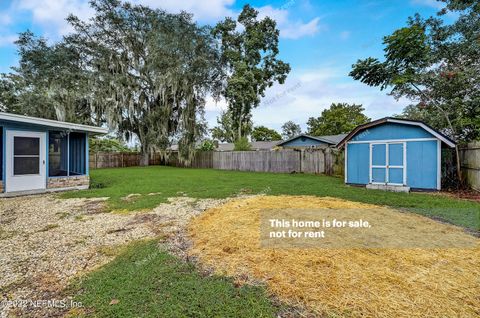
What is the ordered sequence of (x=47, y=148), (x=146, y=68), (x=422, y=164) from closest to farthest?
(x=422, y=164) < (x=47, y=148) < (x=146, y=68)

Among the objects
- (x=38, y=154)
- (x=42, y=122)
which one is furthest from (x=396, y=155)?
(x=38, y=154)

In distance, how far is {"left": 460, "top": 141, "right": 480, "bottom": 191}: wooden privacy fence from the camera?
6.54 m

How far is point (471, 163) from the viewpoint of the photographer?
22.4ft

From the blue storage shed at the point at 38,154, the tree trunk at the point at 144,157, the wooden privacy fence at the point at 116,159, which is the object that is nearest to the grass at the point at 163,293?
the blue storage shed at the point at 38,154

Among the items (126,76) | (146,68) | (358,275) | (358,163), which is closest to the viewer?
(358,275)

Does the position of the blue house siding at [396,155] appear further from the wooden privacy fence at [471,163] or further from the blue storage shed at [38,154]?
the blue storage shed at [38,154]

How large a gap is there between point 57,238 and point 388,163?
8480mm

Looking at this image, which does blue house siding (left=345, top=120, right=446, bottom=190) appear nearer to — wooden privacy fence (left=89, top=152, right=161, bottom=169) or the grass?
the grass

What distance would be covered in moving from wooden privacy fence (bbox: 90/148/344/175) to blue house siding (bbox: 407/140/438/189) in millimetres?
4197

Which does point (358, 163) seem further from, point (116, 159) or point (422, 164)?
point (116, 159)

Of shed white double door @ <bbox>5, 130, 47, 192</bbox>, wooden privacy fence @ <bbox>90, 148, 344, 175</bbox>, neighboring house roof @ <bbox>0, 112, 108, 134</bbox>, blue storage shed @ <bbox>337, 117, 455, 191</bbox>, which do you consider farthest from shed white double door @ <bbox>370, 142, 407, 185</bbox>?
shed white double door @ <bbox>5, 130, 47, 192</bbox>

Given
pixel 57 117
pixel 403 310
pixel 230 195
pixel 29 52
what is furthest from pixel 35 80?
pixel 403 310

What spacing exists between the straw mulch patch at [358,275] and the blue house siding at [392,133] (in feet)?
15.3

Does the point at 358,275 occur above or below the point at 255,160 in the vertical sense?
below
